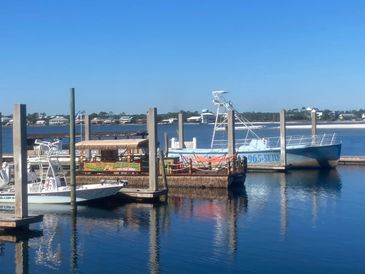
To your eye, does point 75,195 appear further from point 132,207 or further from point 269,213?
point 269,213

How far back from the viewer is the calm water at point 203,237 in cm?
2077

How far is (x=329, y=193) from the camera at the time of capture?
123 ft

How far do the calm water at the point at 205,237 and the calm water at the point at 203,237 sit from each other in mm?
35

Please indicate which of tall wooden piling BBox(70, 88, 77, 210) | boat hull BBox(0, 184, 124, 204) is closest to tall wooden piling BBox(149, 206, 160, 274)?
boat hull BBox(0, 184, 124, 204)

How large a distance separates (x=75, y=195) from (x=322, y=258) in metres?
14.0

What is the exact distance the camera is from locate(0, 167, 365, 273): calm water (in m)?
20.8

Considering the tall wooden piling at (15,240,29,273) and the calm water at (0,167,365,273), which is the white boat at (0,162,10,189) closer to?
the calm water at (0,167,365,273)

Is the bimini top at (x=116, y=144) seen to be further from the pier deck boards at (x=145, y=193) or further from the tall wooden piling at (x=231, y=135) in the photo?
the tall wooden piling at (x=231, y=135)

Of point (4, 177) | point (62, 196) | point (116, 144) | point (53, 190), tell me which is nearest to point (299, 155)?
point (116, 144)

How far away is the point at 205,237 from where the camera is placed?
80.6ft

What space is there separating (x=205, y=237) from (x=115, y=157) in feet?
53.8

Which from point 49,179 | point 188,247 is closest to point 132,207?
point 49,179

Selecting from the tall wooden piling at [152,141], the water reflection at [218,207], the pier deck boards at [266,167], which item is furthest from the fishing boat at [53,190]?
the pier deck boards at [266,167]

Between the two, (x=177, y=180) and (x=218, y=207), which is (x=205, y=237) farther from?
(x=177, y=180)
